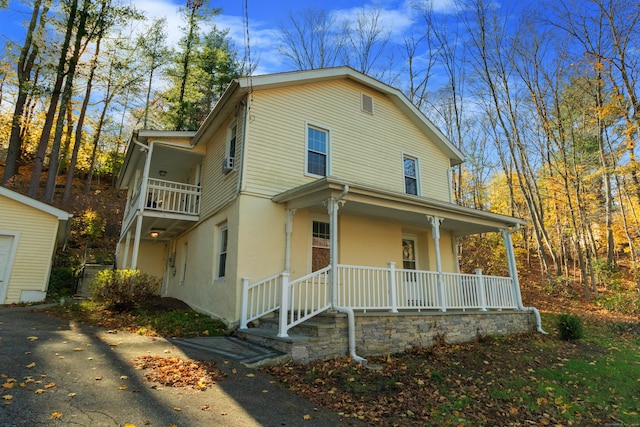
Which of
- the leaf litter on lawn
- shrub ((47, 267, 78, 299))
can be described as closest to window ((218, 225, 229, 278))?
the leaf litter on lawn

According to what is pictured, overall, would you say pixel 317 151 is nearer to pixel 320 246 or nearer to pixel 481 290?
pixel 320 246

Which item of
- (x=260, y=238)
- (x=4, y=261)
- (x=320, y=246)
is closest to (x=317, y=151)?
(x=320, y=246)

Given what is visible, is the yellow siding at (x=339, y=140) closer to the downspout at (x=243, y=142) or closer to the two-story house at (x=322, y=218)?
the two-story house at (x=322, y=218)

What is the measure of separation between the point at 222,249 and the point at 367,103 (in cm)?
654

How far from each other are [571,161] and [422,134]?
10670 millimetres

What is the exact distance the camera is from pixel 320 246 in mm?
9055

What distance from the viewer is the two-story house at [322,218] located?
729cm

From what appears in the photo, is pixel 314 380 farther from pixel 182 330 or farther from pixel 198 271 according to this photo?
pixel 198 271

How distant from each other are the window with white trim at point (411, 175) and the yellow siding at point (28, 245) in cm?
1205

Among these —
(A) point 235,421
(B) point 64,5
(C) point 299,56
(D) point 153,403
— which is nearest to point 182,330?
(D) point 153,403

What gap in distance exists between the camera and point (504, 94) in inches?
697

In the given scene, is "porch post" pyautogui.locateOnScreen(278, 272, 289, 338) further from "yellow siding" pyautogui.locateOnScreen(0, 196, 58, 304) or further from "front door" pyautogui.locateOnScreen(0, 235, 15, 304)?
"front door" pyautogui.locateOnScreen(0, 235, 15, 304)

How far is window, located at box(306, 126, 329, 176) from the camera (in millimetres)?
9711

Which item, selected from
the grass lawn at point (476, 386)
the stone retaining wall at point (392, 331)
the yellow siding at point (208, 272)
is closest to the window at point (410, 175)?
the stone retaining wall at point (392, 331)
